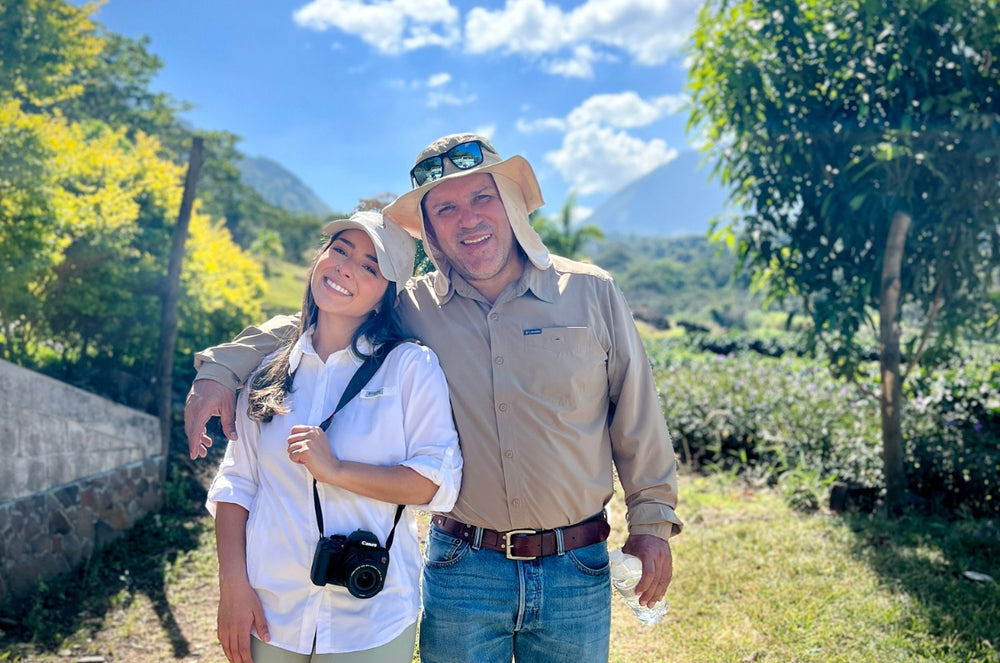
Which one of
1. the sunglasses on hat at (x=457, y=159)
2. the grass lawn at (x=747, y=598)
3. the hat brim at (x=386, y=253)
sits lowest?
the grass lawn at (x=747, y=598)

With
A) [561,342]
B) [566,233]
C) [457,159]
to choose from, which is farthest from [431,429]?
[566,233]

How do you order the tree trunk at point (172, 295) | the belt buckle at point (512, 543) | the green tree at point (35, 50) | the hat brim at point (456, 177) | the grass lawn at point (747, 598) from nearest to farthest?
the belt buckle at point (512, 543)
the hat brim at point (456, 177)
the grass lawn at point (747, 598)
the tree trunk at point (172, 295)
the green tree at point (35, 50)

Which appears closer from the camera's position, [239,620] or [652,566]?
[239,620]

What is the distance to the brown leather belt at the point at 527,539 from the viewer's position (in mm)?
2025

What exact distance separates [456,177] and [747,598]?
333cm

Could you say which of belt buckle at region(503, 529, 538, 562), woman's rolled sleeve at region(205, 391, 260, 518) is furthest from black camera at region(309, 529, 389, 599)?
belt buckle at region(503, 529, 538, 562)

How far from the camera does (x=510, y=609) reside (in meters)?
2.01

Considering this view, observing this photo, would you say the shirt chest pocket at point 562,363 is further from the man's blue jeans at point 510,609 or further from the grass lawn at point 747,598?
the grass lawn at point 747,598

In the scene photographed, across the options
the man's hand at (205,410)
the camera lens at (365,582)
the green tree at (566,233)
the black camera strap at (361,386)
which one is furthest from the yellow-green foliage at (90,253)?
the green tree at (566,233)

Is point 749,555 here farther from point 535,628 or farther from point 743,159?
point 535,628

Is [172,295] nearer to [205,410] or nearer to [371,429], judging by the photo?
[205,410]

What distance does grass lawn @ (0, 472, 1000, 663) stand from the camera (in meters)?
3.66

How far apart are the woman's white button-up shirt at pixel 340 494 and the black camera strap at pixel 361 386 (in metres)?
0.01

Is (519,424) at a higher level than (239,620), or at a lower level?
higher
